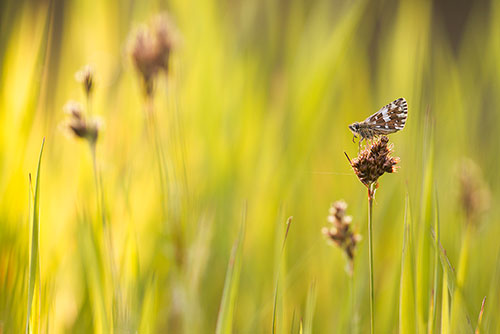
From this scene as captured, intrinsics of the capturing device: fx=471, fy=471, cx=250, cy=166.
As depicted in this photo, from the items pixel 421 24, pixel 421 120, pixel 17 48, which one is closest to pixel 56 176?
pixel 17 48

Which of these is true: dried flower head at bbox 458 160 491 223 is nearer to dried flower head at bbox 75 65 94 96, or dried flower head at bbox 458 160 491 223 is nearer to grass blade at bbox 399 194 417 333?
grass blade at bbox 399 194 417 333

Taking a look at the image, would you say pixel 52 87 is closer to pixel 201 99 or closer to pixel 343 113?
pixel 201 99

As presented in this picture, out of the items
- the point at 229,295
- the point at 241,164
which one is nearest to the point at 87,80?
the point at 229,295

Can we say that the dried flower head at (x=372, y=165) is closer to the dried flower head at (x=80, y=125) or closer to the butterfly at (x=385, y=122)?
the butterfly at (x=385, y=122)

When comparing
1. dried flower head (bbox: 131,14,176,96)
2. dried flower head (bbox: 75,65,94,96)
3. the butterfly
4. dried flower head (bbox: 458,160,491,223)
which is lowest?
dried flower head (bbox: 458,160,491,223)

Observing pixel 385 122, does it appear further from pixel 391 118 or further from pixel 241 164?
pixel 241 164

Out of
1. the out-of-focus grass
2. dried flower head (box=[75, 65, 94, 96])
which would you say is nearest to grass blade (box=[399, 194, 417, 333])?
the out-of-focus grass
